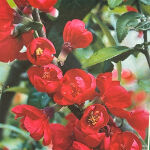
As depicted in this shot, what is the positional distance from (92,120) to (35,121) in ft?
0.25

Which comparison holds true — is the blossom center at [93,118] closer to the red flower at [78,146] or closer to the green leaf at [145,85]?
the red flower at [78,146]

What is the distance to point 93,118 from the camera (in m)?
0.55

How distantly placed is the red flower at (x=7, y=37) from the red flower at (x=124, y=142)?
0.58ft

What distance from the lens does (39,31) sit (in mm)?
530

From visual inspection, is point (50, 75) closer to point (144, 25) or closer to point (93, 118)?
point (93, 118)

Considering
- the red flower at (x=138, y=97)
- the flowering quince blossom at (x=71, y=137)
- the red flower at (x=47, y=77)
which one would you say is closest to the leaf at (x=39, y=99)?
the flowering quince blossom at (x=71, y=137)

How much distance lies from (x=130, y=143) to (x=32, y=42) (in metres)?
0.20

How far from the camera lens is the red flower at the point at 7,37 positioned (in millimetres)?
524

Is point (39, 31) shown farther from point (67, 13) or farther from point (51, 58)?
point (67, 13)

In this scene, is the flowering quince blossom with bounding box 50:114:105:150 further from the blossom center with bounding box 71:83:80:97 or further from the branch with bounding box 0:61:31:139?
the branch with bounding box 0:61:31:139

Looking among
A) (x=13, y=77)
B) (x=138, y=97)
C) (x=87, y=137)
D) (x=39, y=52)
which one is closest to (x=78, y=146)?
(x=87, y=137)

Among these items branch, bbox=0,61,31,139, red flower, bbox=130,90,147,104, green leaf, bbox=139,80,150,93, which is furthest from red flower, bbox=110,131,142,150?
red flower, bbox=130,90,147,104

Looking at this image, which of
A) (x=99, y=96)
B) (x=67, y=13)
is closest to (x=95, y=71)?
(x=67, y=13)

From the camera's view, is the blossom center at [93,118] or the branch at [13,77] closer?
the blossom center at [93,118]
